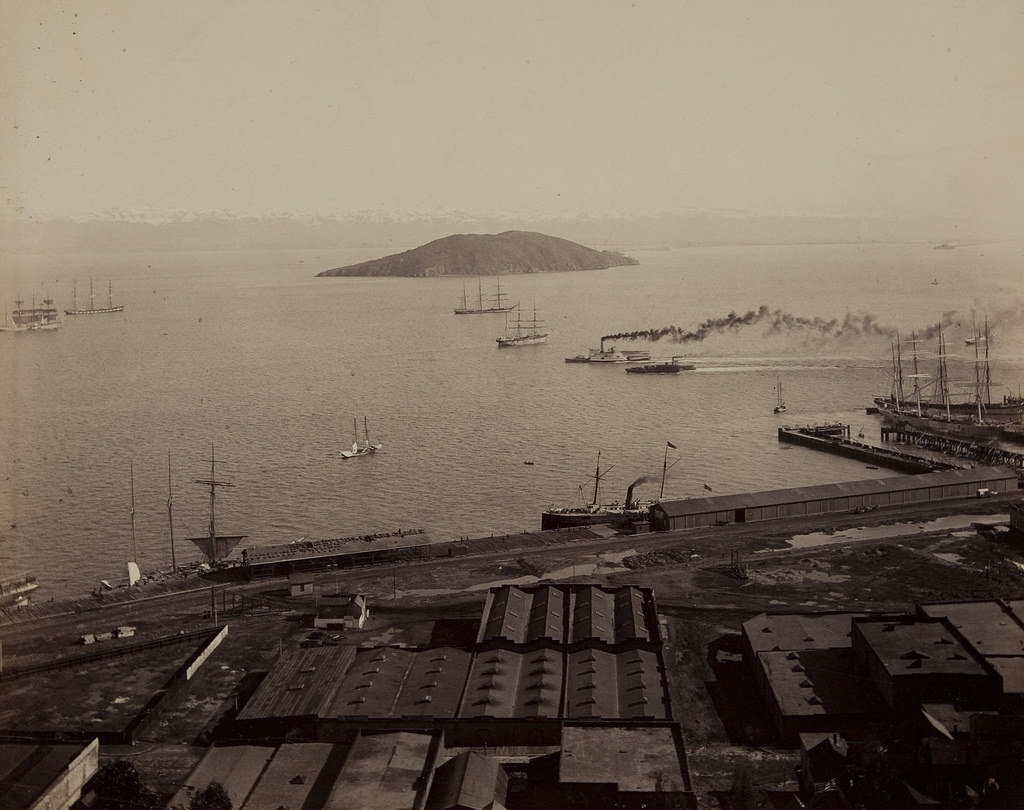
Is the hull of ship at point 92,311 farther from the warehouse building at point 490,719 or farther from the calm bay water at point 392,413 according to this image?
the warehouse building at point 490,719

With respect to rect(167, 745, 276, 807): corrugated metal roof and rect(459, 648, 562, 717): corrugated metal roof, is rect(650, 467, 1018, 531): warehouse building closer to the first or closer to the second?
rect(459, 648, 562, 717): corrugated metal roof

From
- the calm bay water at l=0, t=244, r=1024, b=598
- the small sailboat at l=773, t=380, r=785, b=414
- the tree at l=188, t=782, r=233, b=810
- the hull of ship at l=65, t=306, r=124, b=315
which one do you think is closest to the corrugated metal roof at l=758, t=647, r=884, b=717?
the tree at l=188, t=782, r=233, b=810

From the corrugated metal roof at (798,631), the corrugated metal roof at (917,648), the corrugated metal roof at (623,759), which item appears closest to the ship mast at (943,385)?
the corrugated metal roof at (798,631)

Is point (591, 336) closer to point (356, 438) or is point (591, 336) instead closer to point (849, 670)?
point (356, 438)

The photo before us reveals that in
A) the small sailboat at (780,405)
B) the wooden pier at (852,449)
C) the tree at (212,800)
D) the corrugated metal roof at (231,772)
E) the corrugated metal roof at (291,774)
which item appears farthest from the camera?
the small sailboat at (780,405)

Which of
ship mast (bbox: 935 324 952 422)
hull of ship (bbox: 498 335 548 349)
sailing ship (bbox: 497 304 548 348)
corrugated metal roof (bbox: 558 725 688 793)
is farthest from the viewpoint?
sailing ship (bbox: 497 304 548 348)
